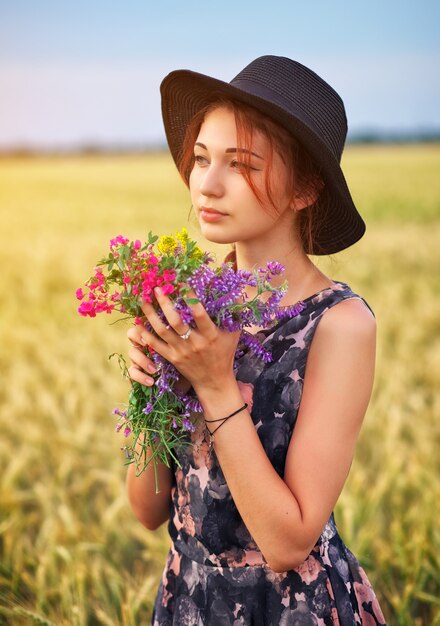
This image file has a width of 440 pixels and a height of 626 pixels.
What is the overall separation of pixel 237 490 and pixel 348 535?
5.69 feet

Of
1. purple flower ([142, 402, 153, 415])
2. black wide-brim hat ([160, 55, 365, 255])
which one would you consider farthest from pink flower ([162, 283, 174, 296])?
black wide-brim hat ([160, 55, 365, 255])

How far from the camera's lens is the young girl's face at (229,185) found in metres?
1.61

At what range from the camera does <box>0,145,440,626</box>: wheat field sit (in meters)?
2.81

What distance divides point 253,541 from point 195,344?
0.53 meters

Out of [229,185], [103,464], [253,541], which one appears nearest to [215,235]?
[229,185]

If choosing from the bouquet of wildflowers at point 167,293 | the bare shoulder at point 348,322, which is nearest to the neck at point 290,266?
the bare shoulder at point 348,322

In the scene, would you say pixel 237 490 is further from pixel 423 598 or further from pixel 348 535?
pixel 348 535

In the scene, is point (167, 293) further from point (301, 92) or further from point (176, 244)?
point (301, 92)

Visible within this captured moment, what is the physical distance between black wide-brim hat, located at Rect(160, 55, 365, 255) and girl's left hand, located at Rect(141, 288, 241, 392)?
0.47 metres

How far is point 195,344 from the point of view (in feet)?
4.66

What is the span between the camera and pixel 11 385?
483 cm

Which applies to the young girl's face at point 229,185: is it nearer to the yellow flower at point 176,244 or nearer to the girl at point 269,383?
the girl at point 269,383

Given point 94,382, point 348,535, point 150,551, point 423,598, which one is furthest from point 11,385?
point 423,598

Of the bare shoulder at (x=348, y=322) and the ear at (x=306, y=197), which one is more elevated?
the ear at (x=306, y=197)
